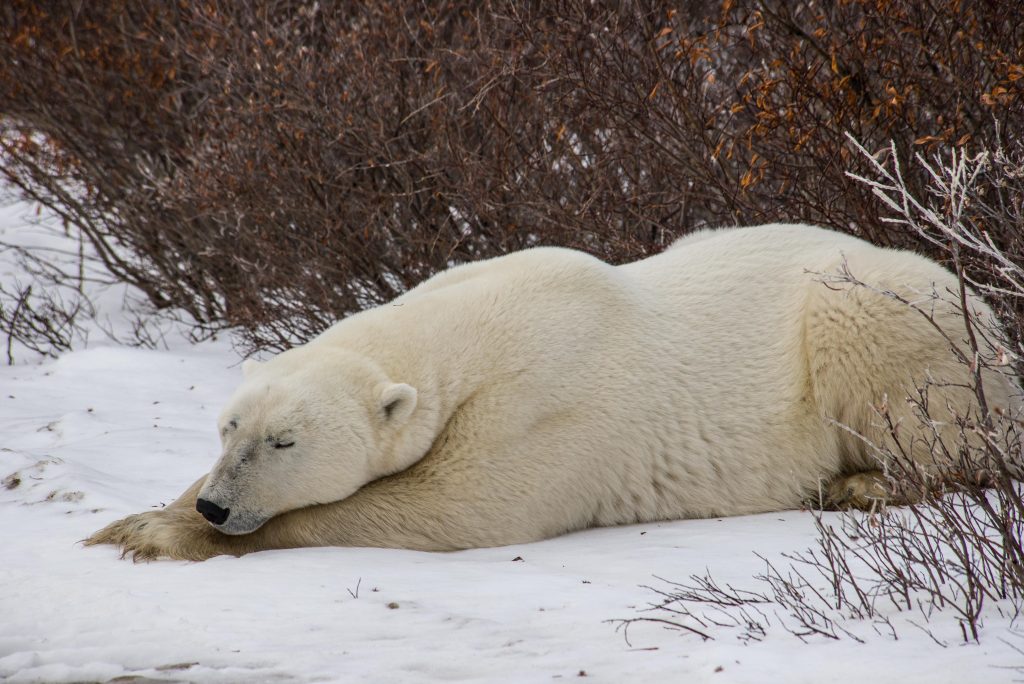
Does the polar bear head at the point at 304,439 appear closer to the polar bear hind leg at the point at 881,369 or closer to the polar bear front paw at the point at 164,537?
the polar bear front paw at the point at 164,537

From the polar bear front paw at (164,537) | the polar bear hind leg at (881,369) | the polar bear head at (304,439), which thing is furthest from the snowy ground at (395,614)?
Answer: the polar bear hind leg at (881,369)

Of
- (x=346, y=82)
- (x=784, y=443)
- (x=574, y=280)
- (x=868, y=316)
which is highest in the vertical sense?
(x=346, y=82)

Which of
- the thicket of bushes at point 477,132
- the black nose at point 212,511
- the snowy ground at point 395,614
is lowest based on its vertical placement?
the snowy ground at point 395,614

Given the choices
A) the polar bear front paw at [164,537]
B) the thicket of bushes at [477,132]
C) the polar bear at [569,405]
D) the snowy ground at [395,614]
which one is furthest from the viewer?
the thicket of bushes at [477,132]

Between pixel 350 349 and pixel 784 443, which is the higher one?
pixel 350 349

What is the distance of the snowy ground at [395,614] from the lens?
7.02ft

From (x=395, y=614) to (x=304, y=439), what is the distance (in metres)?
0.92

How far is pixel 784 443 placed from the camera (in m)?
3.81

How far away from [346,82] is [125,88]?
2.82m

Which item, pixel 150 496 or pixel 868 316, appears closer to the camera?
pixel 868 316

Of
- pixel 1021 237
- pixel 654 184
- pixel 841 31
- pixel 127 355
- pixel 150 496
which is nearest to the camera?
pixel 1021 237

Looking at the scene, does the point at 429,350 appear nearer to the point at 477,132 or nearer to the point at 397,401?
the point at 397,401

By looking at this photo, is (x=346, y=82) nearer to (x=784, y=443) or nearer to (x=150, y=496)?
(x=150, y=496)

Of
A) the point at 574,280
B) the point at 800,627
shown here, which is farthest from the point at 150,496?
the point at 800,627
